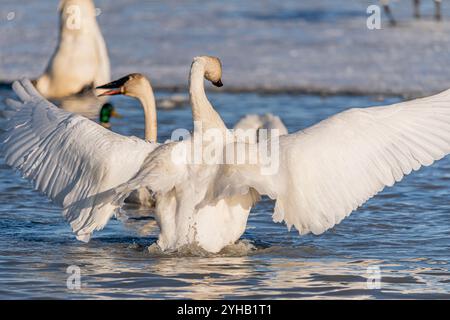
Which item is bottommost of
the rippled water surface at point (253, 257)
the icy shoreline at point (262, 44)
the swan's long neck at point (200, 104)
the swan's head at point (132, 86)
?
the rippled water surface at point (253, 257)

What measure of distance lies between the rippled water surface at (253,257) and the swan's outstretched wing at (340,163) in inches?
14.6

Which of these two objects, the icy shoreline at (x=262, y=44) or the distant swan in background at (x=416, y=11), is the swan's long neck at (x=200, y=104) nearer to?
the icy shoreline at (x=262, y=44)

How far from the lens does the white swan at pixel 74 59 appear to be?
45.2 ft

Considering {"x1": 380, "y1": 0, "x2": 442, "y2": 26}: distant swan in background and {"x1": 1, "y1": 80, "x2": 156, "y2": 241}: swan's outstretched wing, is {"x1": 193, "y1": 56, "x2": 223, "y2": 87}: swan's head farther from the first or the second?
{"x1": 380, "y1": 0, "x2": 442, "y2": 26}: distant swan in background

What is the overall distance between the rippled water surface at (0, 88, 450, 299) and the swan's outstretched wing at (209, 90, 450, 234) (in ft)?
1.22

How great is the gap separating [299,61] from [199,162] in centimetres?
924

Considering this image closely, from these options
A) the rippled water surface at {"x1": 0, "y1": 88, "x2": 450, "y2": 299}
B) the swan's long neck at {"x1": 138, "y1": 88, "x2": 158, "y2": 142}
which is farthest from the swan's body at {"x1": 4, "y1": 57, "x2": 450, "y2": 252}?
the swan's long neck at {"x1": 138, "y1": 88, "x2": 158, "y2": 142}

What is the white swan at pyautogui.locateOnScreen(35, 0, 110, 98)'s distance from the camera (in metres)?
13.8

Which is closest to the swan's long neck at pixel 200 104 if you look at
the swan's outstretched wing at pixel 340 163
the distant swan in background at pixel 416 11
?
the swan's outstretched wing at pixel 340 163

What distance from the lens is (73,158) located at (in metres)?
7.15

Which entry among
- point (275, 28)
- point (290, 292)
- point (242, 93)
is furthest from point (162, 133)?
point (275, 28)

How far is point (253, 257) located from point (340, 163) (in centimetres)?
81
